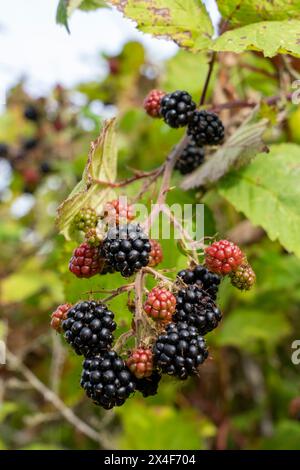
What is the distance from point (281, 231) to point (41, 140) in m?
3.76

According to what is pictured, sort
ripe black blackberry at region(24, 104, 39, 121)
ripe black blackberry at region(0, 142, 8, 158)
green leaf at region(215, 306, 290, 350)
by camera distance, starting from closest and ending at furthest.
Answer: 1. green leaf at region(215, 306, 290, 350)
2. ripe black blackberry at region(24, 104, 39, 121)
3. ripe black blackberry at region(0, 142, 8, 158)

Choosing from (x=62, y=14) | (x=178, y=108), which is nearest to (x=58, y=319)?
(x=178, y=108)

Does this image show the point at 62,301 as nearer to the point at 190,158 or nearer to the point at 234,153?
the point at 190,158

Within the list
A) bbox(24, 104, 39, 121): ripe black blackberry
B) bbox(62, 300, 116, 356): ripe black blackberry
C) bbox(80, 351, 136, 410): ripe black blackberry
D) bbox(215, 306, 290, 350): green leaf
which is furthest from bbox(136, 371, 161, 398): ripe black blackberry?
bbox(24, 104, 39, 121): ripe black blackberry

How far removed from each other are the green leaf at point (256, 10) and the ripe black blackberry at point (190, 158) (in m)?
0.55

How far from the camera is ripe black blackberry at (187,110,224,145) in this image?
2184mm

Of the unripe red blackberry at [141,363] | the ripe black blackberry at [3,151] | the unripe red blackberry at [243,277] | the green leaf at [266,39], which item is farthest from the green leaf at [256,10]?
the ripe black blackberry at [3,151]

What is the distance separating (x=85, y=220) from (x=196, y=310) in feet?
1.60

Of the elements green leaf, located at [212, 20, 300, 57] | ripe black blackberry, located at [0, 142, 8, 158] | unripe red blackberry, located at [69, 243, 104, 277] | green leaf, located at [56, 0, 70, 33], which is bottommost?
unripe red blackberry, located at [69, 243, 104, 277]

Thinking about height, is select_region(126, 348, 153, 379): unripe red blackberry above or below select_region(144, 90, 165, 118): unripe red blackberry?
below

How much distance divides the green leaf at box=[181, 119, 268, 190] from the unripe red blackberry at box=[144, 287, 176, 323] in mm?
826

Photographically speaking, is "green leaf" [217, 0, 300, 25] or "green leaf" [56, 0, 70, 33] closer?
"green leaf" [217, 0, 300, 25]

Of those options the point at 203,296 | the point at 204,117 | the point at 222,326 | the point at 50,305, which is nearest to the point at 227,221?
the point at 222,326

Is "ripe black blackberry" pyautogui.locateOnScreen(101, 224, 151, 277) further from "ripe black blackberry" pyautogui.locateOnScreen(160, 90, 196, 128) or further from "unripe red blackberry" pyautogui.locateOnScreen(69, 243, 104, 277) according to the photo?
"ripe black blackberry" pyautogui.locateOnScreen(160, 90, 196, 128)
